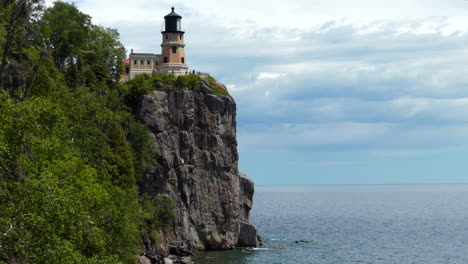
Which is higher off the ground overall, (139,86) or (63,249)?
(139,86)

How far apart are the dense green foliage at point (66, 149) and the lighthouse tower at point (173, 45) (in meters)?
11.8

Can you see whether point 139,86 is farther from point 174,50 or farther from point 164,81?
point 174,50

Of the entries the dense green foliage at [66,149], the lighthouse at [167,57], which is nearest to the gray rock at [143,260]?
the dense green foliage at [66,149]

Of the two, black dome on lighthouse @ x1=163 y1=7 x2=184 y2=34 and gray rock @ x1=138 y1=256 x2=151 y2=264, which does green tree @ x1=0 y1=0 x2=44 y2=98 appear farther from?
black dome on lighthouse @ x1=163 y1=7 x2=184 y2=34

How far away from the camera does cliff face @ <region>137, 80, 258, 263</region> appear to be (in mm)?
94375

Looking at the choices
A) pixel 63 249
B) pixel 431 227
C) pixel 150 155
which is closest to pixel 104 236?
pixel 63 249

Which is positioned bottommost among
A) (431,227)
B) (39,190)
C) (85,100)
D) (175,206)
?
(431,227)

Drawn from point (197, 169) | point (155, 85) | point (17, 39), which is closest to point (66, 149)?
point (17, 39)

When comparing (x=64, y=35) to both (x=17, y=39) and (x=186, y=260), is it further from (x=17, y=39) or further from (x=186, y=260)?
(x=17, y=39)

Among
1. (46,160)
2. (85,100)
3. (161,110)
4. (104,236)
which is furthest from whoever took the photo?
(161,110)

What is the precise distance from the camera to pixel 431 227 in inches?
6427

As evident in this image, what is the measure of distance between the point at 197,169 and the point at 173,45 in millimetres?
26173

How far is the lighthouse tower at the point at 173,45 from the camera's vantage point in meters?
114

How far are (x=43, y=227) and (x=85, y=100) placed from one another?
3875cm
